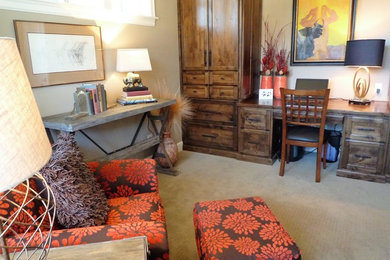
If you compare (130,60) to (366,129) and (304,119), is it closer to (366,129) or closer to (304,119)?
(304,119)

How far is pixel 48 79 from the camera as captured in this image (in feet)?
7.92

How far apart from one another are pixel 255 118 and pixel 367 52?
1325 mm

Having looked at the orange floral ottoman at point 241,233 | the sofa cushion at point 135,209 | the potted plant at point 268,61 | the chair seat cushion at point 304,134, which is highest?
the potted plant at point 268,61

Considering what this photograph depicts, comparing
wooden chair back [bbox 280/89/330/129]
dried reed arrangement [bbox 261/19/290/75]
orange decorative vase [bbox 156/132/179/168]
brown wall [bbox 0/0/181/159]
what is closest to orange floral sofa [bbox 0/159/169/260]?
brown wall [bbox 0/0/181/159]

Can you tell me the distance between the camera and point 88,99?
2.47 meters

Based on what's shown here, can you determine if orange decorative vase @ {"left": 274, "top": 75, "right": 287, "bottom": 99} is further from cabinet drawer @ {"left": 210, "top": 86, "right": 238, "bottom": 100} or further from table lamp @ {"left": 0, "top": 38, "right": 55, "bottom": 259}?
table lamp @ {"left": 0, "top": 38, "right": 55, "bottom": 259}

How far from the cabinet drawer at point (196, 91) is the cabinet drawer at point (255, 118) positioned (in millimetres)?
559

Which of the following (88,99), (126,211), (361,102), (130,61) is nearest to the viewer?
(126,211)

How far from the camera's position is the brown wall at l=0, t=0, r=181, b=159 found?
2408 millimetres

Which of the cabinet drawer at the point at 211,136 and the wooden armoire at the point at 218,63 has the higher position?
the wooden armoire at the point at 218,63

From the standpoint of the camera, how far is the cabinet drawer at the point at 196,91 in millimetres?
3848

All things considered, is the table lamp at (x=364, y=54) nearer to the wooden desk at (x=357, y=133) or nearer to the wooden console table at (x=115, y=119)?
the wooden desk at (x=357, y=133)

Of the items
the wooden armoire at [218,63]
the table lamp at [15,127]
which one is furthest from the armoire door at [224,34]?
the table lamp at [15,127]

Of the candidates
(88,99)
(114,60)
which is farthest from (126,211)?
(114,60)
